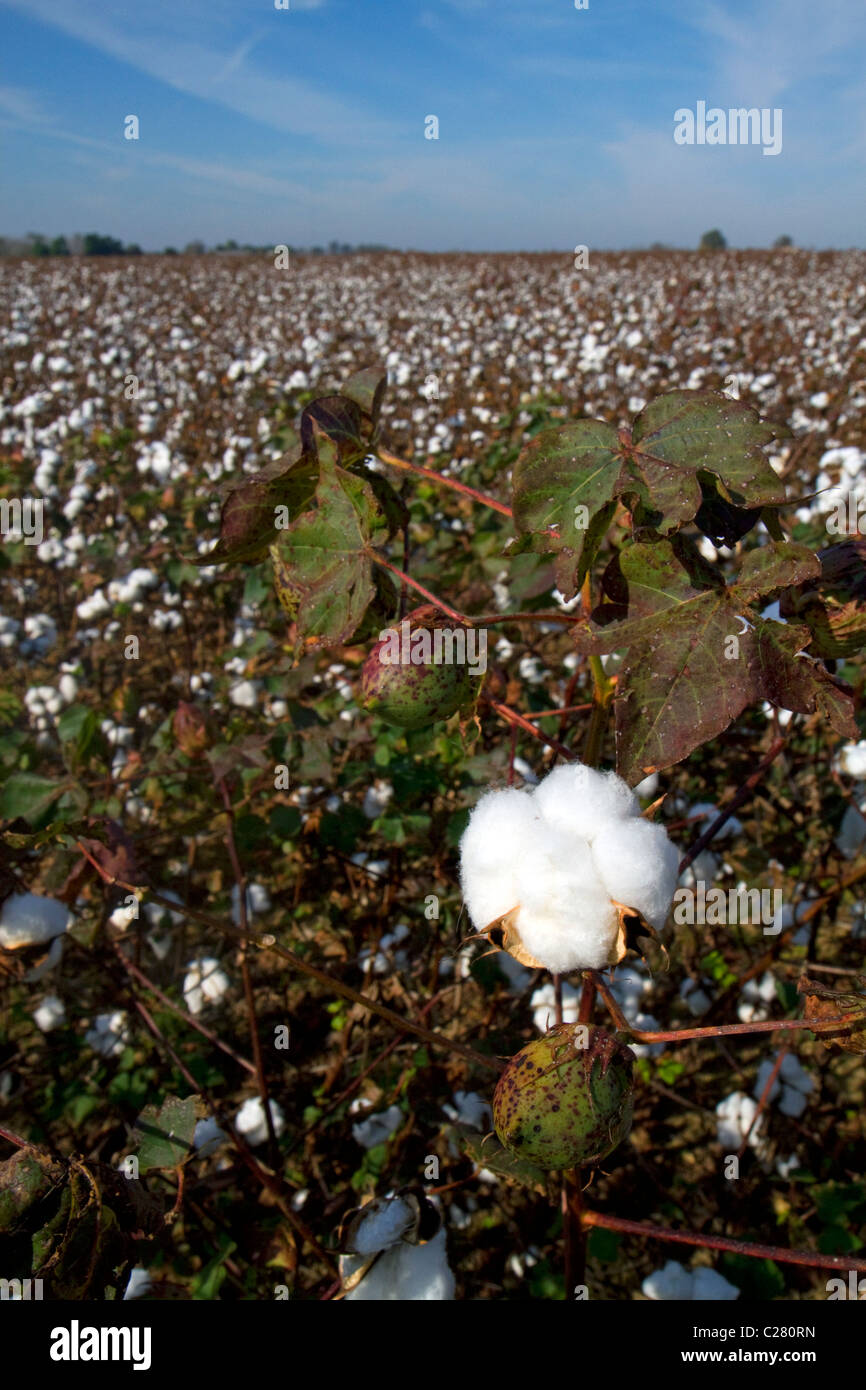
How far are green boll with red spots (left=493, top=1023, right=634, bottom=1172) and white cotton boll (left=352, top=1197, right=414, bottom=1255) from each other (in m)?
0.34

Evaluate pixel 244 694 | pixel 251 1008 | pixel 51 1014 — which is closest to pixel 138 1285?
pixel 251 1008

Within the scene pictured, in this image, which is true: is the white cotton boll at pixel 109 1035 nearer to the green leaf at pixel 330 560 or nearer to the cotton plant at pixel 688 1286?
the cotton plant at pixel 688 1286

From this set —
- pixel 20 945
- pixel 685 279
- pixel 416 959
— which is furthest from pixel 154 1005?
pixel 685 279

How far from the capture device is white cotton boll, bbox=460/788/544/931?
0.65 metres

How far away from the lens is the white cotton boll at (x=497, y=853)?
0.65m

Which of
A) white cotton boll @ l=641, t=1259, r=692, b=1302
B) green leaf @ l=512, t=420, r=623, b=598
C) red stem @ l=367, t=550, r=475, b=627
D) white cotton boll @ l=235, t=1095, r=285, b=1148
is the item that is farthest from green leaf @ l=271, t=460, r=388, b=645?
white cotton boll @ l=235, t=1095, r=285, b=1148

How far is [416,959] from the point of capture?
2029 millimetres

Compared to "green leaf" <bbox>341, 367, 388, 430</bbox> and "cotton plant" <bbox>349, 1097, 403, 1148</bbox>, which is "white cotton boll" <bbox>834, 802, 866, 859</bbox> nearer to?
"cotton plant" <bbox>349, 1097, 403, 1148</bbox>

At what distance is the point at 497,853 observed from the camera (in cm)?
66

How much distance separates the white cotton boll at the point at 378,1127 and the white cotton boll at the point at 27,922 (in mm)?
895

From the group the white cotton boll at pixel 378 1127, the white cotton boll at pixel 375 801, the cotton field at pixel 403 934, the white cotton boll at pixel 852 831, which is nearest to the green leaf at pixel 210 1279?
the cotton field at pixel 403 934

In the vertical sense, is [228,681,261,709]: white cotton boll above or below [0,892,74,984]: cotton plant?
above
